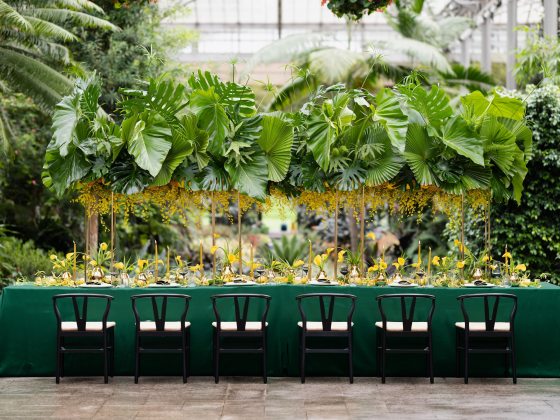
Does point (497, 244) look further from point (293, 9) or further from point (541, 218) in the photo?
point (293, 9)

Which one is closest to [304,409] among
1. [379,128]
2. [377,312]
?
[377,312]

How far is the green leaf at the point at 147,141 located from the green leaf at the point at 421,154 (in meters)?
2.33

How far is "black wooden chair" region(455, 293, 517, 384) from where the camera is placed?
23.5 ft

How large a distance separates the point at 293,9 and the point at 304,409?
21.6 metres

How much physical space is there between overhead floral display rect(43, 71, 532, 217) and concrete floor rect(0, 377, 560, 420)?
185 centimetres

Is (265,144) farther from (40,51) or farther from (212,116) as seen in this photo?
(40,51)

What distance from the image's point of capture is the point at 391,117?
7.77 meters

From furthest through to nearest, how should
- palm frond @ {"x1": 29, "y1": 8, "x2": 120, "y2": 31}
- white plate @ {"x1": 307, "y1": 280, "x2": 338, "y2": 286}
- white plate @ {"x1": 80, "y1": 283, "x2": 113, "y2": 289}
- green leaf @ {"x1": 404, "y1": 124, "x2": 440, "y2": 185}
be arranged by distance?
palm frond @ {"x1": 29, "y1": 8, "x2": 120, "y2": 31} < green leaf @ {"x1": 404, "y1": 124, "x2": 440, "y2": 185} < white plate @ {"x1": 307, "y1": 280, "x2": 338, "y2": 286} < white plate @ {"x1": 80, "y1": 283, "x2": 113, "y2": 289}

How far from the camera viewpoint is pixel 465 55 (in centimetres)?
2244

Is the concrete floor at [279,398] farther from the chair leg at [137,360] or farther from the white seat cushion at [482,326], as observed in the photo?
the white seat cushion at [482,326]

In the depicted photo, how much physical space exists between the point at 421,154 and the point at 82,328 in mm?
3610

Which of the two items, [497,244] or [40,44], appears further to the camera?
[40,44]

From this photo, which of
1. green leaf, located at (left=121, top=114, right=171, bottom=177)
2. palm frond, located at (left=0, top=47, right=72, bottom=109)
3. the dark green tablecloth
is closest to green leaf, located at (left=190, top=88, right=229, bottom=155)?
green leaf, located at (left=121, top=114, right=171, bottom=177)

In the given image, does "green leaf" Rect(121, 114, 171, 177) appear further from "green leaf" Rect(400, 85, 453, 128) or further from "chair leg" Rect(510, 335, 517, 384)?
"chair leg" Rect(510, 335, 517, 384)
